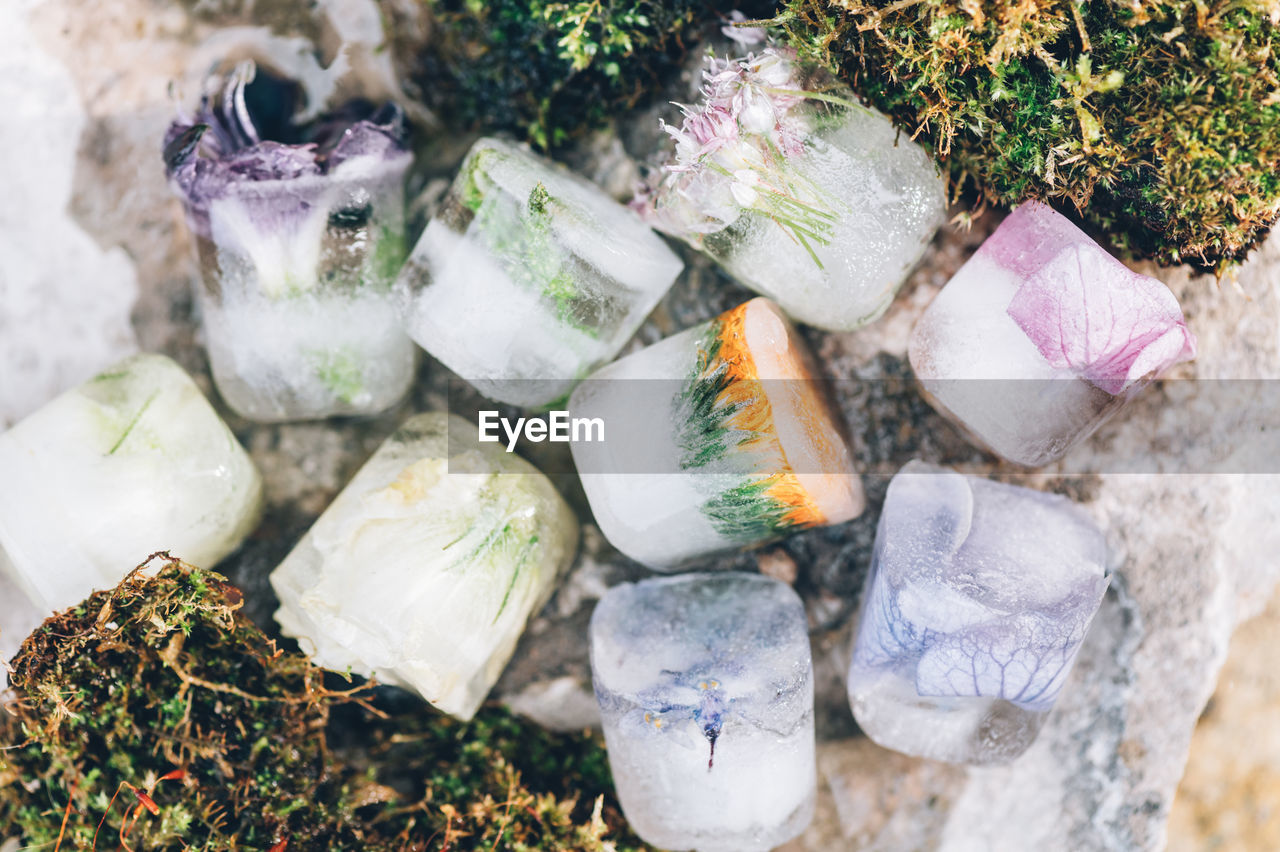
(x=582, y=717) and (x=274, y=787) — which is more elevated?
(x=274, y=787)

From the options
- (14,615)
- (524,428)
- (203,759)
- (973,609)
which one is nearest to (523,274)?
(524,428)

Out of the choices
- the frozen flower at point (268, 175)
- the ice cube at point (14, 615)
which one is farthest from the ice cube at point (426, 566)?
the ice cube at point (14, 615)

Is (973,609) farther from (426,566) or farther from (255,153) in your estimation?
(255,153)

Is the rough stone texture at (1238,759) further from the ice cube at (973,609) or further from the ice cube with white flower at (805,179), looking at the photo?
the ice cube with white flower at (805,179)

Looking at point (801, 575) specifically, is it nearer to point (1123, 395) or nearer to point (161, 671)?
point (1123, 395)

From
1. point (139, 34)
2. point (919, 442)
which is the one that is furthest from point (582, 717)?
point (139, 34)
